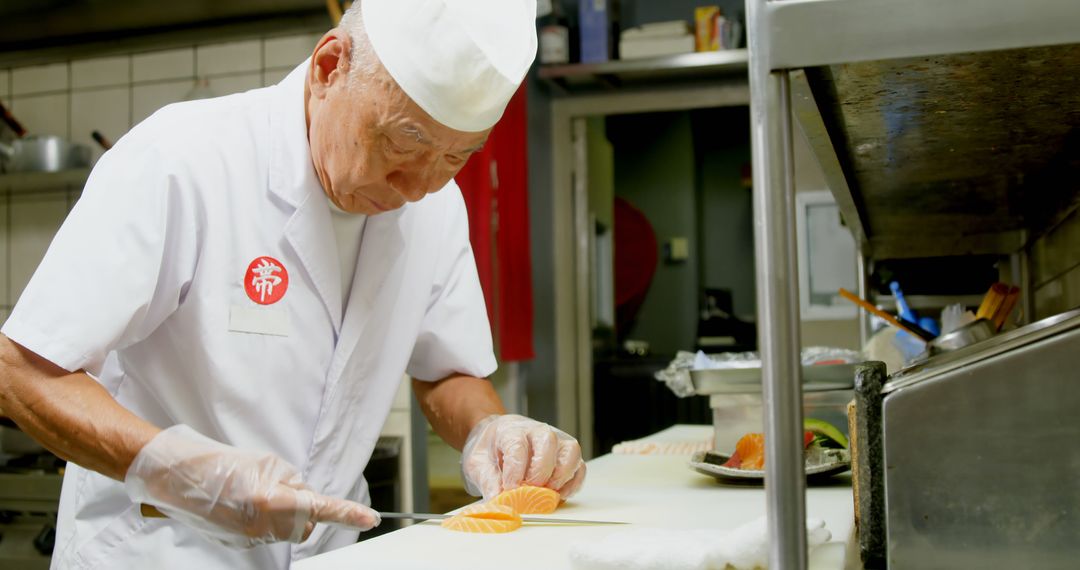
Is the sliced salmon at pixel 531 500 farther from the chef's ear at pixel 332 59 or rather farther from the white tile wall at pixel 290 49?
the white tile wall at pixel 290 49

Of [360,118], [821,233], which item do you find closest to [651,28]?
[821,233]

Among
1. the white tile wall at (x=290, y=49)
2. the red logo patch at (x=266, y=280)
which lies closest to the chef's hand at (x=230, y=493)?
the red logo patch at (x=266, y=280)

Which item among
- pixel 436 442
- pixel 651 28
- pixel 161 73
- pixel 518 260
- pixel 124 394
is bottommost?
pixel 436 442

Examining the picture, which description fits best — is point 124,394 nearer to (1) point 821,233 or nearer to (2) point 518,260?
(2) point 518,260

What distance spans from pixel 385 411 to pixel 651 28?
8.37 ft

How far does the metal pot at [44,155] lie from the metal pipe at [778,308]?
305cm

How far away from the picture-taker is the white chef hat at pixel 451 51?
122cm

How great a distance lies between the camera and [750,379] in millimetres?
1569

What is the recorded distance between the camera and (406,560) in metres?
0.89

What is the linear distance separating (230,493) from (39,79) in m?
3.06

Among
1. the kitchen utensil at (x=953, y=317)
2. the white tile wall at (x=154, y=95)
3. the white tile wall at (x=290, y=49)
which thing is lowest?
the kitchen utensil at (x=953, y=317)

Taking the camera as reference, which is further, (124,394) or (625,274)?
(625,274)

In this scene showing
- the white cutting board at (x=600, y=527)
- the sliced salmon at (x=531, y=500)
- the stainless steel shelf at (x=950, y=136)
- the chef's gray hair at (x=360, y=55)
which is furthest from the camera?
the chef's gray hair at (x=360, y=55)

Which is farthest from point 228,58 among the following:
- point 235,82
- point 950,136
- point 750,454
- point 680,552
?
point 680,552
